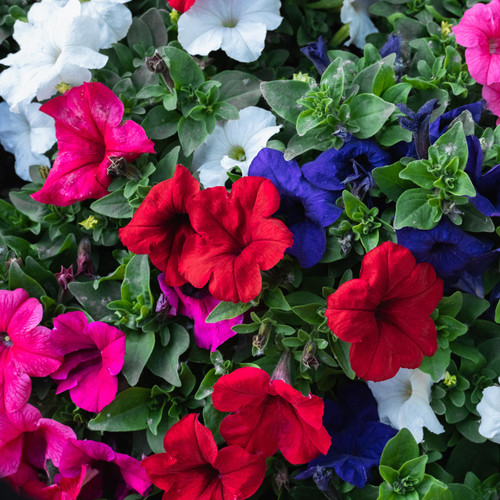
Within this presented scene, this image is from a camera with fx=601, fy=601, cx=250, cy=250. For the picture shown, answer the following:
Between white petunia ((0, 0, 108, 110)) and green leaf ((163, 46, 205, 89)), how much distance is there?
146mm

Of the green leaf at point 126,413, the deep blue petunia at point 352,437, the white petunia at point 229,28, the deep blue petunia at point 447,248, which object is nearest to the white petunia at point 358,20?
the white petunia at point 229,28

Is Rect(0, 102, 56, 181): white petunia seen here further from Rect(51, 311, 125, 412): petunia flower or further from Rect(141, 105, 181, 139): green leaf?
Result: Rect(51, 311, 125, 412): petunia flower

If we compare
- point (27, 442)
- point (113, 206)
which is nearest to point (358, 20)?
point (113, 206)

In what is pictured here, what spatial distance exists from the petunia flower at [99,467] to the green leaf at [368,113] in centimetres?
79

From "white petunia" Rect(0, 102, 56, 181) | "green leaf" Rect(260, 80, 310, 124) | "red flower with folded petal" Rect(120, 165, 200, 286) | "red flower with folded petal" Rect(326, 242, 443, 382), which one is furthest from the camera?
"white petunia" Rect(0, 102, 56, 181)

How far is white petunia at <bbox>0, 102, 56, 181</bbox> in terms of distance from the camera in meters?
1.45

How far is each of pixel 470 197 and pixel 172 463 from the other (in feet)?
2.40

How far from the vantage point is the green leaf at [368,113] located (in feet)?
3.72

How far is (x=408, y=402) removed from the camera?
1.22m

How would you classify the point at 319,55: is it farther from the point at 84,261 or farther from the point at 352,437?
the point at 352,437

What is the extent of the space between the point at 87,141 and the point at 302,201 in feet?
1.57

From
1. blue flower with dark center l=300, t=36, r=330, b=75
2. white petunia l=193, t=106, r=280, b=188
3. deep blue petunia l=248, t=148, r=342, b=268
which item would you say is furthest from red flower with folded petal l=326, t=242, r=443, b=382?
blue flower with dark center l=300, t=36, r=330, b=75

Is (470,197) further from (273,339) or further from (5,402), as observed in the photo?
(5,402)

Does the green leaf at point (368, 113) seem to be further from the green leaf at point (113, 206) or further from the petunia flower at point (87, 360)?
the petunia flower at point (87, 360)
